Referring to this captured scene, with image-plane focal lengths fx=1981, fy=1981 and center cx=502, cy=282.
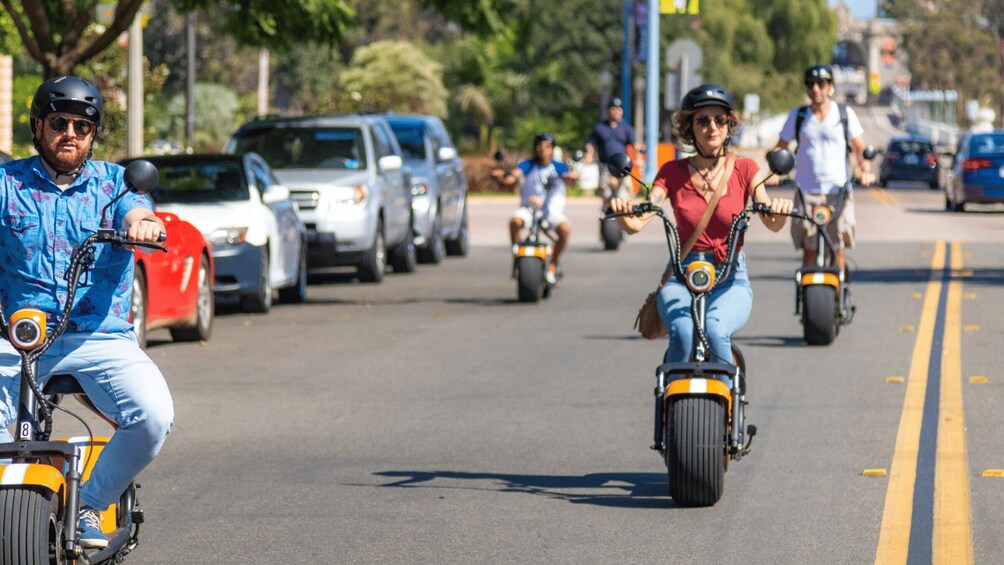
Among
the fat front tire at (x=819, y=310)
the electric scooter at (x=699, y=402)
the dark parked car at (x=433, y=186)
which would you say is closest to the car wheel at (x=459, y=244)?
the dark parked car at (x=433, y=186)

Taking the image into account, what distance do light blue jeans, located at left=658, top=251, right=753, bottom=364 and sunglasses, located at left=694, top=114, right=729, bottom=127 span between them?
615mm

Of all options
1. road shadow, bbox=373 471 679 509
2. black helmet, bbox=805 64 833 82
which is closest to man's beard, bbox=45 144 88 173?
road shadow, bbox=373 471 679 509

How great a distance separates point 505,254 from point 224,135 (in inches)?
1349

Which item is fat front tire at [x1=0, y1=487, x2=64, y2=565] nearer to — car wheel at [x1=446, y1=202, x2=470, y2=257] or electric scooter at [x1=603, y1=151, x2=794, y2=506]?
electric scooter at [x1=603, y1=151, x2=794, y2=506]

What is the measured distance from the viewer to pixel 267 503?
8453 millimetres

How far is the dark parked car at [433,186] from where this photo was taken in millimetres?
24234

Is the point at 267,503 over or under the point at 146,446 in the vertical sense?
under

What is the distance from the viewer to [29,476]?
5.66 metres

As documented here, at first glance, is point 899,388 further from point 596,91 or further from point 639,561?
point 596,91

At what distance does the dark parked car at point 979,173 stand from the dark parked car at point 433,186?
1363 centimetres

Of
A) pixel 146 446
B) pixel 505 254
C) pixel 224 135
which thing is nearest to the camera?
pixel 146 446

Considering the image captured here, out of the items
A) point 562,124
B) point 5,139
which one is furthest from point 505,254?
point 562,124

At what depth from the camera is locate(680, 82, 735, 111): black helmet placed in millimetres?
8484

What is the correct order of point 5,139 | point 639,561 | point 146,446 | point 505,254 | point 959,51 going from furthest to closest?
point 959,51, point 5,139, point 505,254, point 639,561, point 146,446
